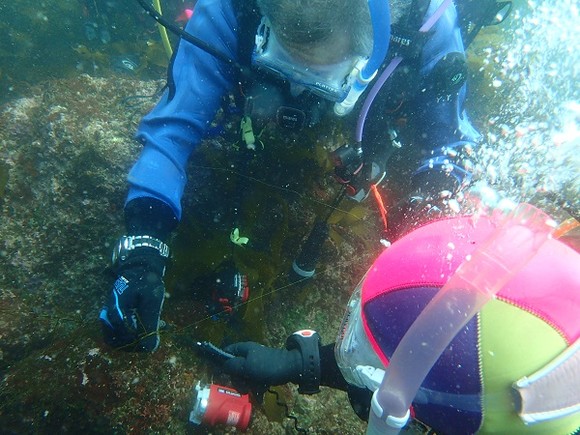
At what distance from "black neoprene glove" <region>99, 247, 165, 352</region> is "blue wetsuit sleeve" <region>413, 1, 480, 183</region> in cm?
229

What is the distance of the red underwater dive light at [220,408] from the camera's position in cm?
218

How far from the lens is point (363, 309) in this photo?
1413 millimetres

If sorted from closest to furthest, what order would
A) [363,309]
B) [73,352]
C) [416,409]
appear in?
[416,409] → [363,309] → [73,352]

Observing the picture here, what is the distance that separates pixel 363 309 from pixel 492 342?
473mm

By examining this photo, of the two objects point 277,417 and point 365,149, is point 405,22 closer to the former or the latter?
point 365,149

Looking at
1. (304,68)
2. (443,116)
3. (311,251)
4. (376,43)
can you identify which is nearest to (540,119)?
(443,116)

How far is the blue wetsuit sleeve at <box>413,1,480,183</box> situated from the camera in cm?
283

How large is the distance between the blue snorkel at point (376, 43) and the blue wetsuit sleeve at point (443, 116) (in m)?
0.99

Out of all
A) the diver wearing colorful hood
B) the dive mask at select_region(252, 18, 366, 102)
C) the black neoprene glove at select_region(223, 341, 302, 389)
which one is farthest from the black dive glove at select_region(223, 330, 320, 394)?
the dive mask at select_region(252, 18, 366, 102)

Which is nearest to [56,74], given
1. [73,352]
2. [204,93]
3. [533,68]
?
[204,93]

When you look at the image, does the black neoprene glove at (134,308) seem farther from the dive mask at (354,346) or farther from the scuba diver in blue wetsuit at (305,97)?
the dive mask at (354,346)

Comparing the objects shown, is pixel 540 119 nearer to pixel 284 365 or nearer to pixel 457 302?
pixel 284 365

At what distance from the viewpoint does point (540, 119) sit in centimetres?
441

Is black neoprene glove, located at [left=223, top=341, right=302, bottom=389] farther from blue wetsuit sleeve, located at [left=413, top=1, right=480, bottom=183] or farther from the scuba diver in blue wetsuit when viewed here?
blue wetsuit sleeve, located at [left=413, top=1, right=480, bottom=183]
